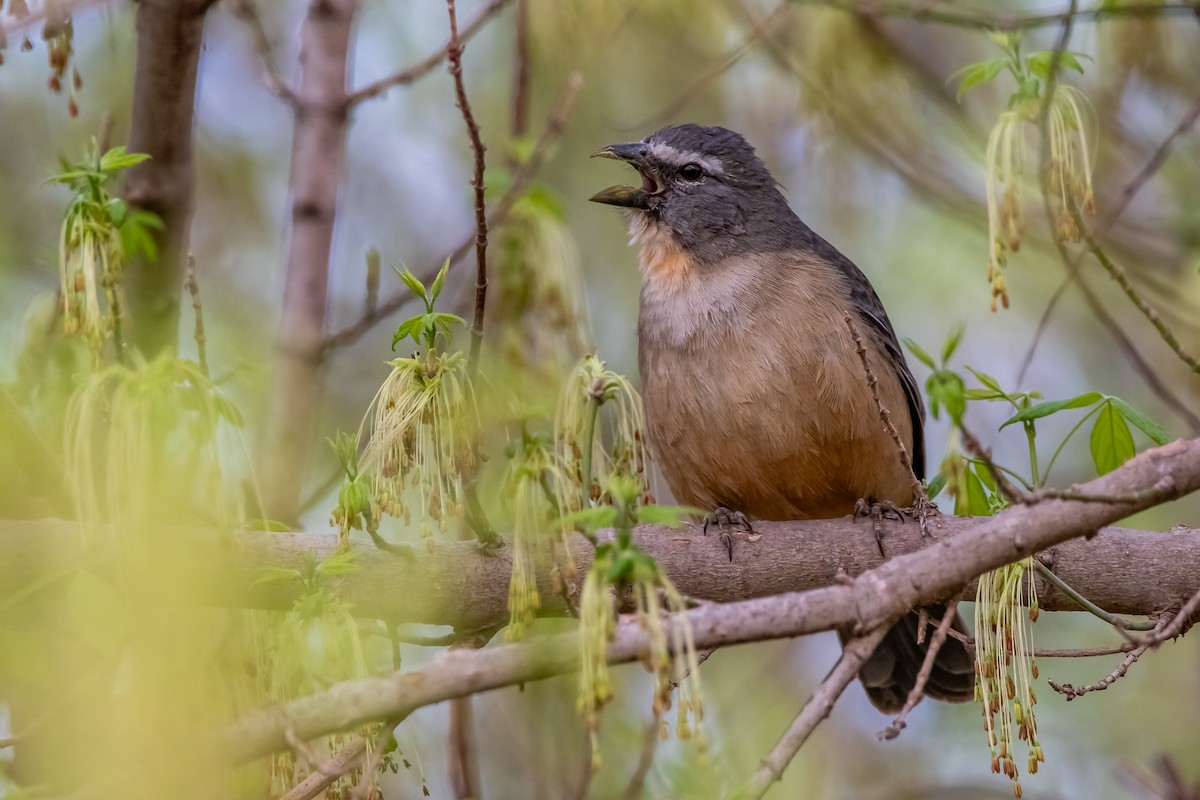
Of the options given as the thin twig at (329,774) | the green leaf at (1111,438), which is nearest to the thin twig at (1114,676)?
the green leaf at (1111,438)

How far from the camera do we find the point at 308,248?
6.08 metres

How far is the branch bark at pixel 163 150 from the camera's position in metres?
5.03

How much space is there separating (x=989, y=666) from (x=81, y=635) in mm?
2606

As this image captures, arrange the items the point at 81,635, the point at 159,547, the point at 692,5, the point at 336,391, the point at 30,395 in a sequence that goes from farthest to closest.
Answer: the point at 336,391 → the point at 692,5 → the point at 30,395 → the point at 81,635 → the point at 159,547

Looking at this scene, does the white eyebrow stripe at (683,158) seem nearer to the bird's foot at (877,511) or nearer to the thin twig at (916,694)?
the bird's foot at (877,511)

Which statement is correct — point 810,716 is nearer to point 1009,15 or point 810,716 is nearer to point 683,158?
point 683,158

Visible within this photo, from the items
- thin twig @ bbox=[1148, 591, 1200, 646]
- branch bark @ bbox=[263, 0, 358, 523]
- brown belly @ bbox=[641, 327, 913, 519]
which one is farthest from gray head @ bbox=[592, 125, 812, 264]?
thin twig @ bbox=[1148, 591, 1200, 646]

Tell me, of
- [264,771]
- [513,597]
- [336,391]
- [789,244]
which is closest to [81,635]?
[264,771]

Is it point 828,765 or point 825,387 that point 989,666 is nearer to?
point 825,387

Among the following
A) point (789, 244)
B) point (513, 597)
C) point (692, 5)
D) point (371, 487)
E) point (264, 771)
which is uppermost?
point (692, 5)

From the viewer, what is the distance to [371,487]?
3.83 metres

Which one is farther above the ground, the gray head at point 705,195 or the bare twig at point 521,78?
the bare twig at point 521,78

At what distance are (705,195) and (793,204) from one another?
3.58m

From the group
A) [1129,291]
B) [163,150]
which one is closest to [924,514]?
[1129,291]
